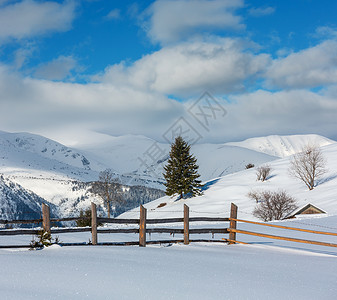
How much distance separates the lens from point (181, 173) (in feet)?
201

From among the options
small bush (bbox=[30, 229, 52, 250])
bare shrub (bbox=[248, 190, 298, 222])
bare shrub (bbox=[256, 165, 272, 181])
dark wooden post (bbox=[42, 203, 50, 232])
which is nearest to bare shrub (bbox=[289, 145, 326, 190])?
bare shrub (bbox=[256, 165, 272, 181])

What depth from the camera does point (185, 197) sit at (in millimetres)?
61156

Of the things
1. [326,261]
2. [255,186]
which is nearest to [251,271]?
[326,261]

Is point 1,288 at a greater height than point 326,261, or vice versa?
point 1,288

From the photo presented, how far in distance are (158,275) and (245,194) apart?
4905 centimetres

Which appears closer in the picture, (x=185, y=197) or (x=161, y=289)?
(x=161, y=289)

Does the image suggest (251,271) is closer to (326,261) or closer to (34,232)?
(326,261)

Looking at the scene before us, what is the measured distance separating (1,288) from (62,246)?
529 cm

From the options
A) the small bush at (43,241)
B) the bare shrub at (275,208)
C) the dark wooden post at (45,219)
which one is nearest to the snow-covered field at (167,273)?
the small bush at (43,241)

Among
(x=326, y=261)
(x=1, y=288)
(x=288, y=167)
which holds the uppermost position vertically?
(x=288, y=167)

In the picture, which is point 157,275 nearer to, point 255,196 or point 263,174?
point 255,196

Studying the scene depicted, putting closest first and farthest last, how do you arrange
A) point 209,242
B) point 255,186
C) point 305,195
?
point 209,242
point 305,195
point 255,186

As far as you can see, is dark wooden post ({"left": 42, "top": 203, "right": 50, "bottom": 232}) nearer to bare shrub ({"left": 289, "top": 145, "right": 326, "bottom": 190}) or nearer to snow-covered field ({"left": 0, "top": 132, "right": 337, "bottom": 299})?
snow-covered field ({"left": 0, "top": 132, "right": 337, "bottom": 299})

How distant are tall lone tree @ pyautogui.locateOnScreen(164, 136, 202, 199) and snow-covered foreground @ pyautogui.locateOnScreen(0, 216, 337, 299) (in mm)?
48204
